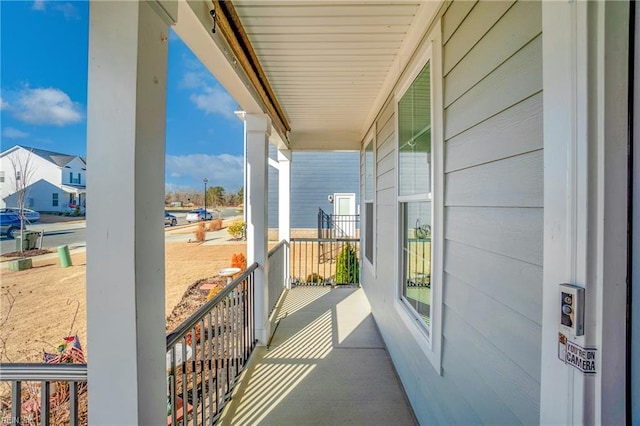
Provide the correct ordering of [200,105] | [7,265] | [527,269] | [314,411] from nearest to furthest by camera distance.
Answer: [527,269] → [7,265] → [314,411] → [200,105]

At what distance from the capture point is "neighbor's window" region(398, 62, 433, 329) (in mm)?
1736

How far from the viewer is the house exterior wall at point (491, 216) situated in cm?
83

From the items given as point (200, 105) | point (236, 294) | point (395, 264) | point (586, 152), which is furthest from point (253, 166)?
point (200, 105)

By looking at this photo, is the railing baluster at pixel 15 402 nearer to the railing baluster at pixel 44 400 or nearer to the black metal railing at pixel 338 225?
the railing baluster at pixel 44 400

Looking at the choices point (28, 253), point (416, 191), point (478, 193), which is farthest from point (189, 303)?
point (478, 193)

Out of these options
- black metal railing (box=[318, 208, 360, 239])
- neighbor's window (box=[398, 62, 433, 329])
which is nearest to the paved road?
neighbor's window (box=[398, 62, 433, 329])

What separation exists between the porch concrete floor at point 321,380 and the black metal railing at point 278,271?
1.20ft

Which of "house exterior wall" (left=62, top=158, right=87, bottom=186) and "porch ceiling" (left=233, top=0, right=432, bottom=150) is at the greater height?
"porch ceiling" (left=233, top=0, right=432, bottom=150)

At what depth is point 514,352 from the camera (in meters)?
0.89

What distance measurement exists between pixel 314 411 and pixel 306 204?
7608mm

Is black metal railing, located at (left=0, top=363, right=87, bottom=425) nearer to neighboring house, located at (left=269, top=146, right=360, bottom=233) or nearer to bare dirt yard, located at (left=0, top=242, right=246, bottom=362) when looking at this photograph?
bare dirt yard, located at (left=0, top=242, right=246, bottom=362)

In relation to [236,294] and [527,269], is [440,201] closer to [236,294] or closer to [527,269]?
[527,269]

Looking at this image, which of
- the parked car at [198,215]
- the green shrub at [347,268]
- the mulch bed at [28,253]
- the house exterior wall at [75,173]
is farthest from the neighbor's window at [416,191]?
the parked car at [198,215]


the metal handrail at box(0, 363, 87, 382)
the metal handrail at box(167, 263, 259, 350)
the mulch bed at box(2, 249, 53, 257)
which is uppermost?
the mulch bed at box(2, 249, 53, 257)
